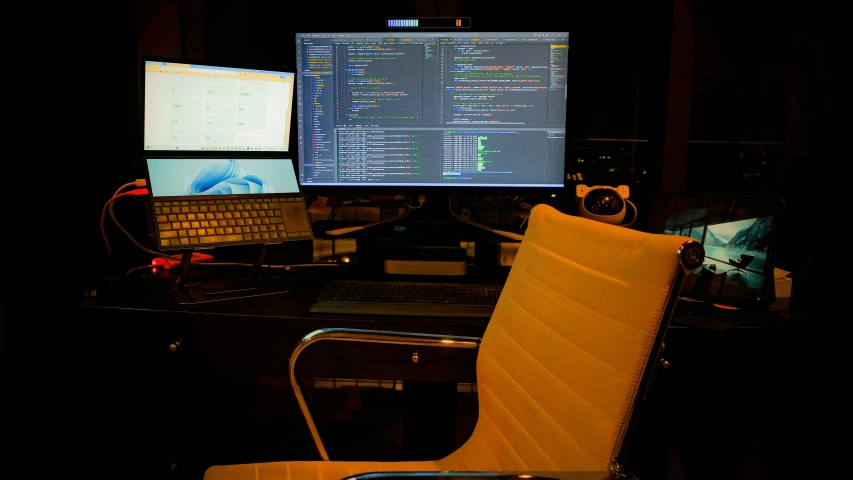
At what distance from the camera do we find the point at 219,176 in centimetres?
150

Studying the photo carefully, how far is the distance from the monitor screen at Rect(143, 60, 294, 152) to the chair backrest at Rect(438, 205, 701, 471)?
0.83 meters

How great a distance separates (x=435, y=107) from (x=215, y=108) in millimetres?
577

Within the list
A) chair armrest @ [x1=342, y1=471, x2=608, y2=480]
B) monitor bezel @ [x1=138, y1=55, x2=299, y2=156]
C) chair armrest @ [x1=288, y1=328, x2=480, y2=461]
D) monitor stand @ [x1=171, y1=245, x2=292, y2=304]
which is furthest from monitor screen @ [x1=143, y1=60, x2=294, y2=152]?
chair armrest @ [x1=342, y1=471, x2=608, y2=480]

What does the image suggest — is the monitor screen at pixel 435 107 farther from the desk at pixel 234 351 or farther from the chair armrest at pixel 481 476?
the chair armrest at pixel 481 476

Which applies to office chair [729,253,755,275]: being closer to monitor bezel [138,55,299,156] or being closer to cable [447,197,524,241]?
cable [447,197,524,241]

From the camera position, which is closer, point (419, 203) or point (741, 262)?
point (741, 262)

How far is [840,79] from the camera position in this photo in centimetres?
143

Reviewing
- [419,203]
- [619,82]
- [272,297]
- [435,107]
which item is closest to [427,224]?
[419,203]

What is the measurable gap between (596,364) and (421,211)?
1.01m

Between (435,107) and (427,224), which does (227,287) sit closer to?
(427,224)

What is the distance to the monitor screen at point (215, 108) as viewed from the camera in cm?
143

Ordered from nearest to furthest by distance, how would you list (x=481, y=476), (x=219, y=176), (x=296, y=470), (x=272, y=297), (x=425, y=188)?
(x=481, y=476) → (x=296, y=470) → (x=272, y=297) → (x=219, y=176) → (x=425, y=188)

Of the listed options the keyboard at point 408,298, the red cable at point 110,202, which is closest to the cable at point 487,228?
the keyboard at point 408,298

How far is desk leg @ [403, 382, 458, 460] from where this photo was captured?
1.51 m
